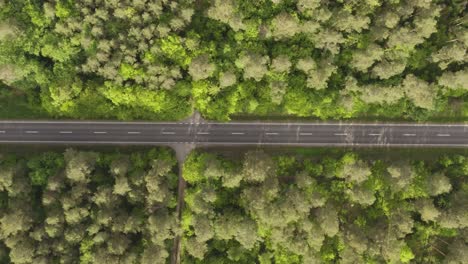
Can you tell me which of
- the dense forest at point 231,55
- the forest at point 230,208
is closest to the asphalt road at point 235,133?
the forest at point 230,208

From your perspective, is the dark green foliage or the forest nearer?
the forest

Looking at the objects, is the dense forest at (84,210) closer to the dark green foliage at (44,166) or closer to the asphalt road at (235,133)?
the dark green foliage at (44,166)

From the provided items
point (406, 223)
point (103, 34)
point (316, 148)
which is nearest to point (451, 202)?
point (406, 223)

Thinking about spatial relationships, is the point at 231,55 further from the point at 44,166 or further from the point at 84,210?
the point at 44,166

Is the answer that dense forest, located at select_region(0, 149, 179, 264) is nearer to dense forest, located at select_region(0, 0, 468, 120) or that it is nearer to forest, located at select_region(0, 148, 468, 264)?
forest, located at select_region(0, 148, 468, 264)

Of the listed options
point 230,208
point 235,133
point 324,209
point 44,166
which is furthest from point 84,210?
point 324,209

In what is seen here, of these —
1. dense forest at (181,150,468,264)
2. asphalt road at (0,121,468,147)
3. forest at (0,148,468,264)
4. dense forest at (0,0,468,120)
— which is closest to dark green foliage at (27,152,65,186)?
forest at (0,148,468,264)
